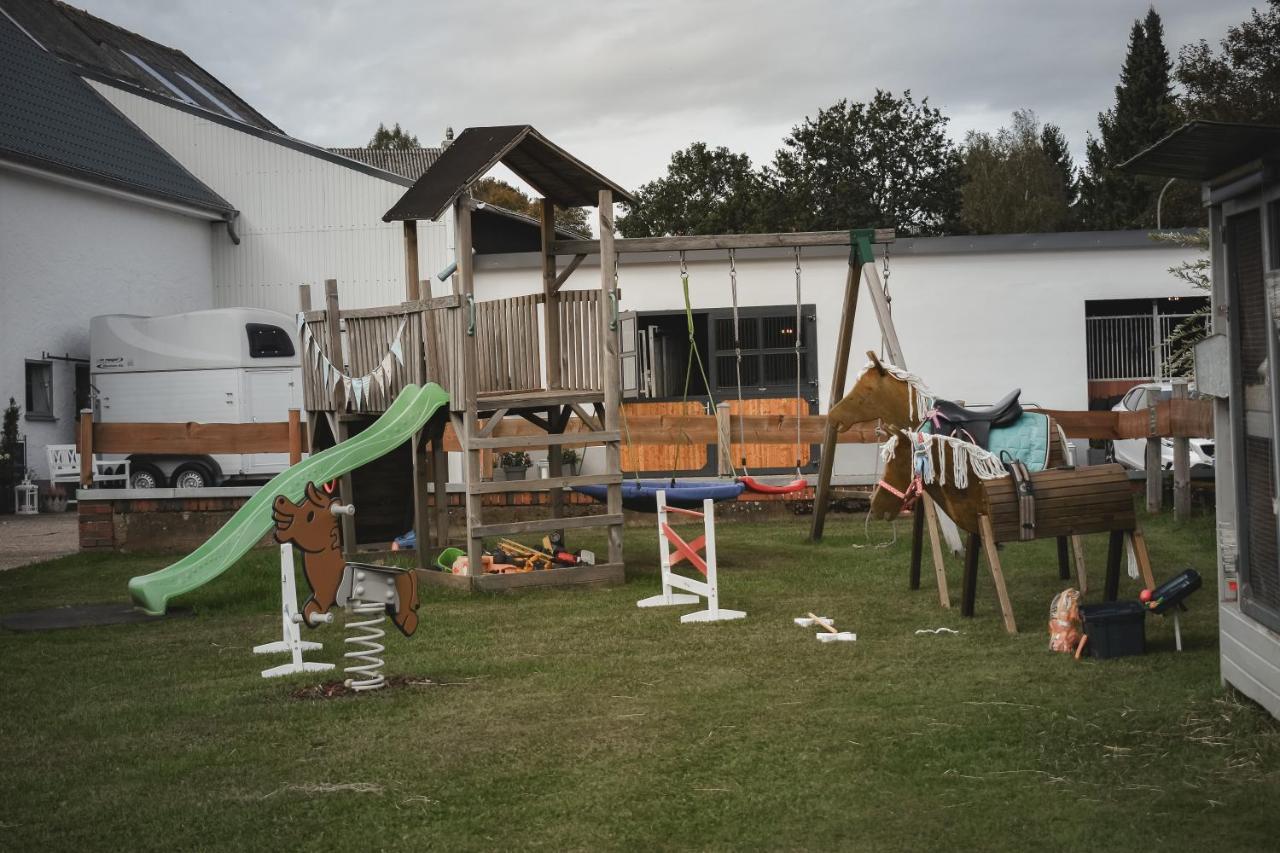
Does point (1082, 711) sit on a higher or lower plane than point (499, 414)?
lower

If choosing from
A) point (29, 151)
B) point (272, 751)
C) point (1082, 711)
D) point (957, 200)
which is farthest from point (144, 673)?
point (957, 200)

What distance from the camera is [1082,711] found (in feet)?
20.5

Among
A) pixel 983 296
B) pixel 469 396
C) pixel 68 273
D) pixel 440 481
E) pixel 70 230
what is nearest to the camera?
pixel 469 396

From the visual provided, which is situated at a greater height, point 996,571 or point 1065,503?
point 1065,503

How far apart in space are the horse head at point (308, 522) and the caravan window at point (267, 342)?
1586 centimetres

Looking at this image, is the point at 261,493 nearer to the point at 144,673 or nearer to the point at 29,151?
the point at 144,673

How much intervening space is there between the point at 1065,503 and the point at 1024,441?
44.5 inches

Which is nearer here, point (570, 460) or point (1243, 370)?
point (1243, 370)

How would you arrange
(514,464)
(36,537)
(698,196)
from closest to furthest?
(36,537)
(514,464)
(698,196)

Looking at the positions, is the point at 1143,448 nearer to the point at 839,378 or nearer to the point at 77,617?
the point at 839,378

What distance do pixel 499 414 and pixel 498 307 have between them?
1.09 metres

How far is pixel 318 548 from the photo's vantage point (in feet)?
23.9

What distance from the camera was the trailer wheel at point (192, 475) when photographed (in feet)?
73.1

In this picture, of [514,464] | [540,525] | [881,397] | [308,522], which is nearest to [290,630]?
[308,522]
